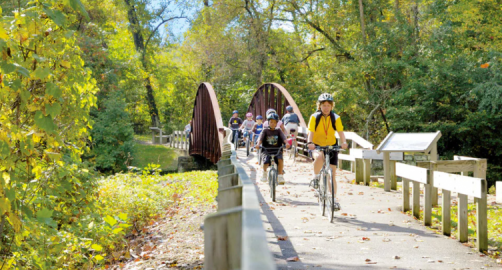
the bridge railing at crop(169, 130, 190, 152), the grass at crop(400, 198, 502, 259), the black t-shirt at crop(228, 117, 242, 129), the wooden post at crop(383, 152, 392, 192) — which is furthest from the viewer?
the bridge railing at crop(169, 130, 190, 152)

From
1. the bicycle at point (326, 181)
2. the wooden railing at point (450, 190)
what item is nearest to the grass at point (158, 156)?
the wooden railing at point (450, 190)

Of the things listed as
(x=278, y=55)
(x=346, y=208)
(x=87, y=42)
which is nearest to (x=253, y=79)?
(x=278, y=55)

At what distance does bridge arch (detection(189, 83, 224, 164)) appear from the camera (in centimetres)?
2402

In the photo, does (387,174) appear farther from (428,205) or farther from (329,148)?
(329,148)

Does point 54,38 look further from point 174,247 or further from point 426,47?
point 426,47

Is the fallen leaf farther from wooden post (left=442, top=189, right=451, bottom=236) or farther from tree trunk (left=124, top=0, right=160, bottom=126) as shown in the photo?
tree trunk (left=124, top=0, right=160, bottom=126)

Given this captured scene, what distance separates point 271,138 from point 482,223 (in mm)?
4878

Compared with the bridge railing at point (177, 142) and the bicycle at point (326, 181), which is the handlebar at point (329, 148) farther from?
the bridge railing at point (177, 142)

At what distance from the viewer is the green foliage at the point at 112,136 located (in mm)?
28391

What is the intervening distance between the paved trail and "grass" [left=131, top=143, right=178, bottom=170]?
25883 millimetres

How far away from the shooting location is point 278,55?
3506 centimetres

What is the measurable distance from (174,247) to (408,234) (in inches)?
141

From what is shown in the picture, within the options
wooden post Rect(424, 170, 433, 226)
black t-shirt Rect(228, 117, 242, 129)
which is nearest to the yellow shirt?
wooden post Rect(424, 170, 433, 226)

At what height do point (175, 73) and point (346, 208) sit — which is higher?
point (175, 73)
